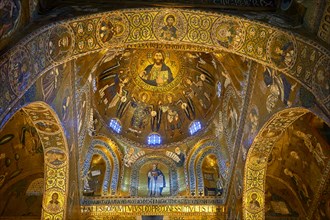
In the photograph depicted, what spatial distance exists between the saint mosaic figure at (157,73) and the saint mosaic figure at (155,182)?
394cm

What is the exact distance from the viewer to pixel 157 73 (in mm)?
18031

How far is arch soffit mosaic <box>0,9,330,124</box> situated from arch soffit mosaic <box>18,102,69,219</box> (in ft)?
8.35

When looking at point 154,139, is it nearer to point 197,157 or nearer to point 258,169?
point 197,157

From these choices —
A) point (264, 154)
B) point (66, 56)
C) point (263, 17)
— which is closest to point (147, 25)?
point (66, 56)

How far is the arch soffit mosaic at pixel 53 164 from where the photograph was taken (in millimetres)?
11453

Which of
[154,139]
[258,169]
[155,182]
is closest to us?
[258,169]

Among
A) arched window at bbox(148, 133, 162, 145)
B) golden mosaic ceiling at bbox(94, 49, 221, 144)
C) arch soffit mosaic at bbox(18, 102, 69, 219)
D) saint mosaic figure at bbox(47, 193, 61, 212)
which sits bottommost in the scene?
saint mosaic figure at bbox(47, 193, 61, 212)

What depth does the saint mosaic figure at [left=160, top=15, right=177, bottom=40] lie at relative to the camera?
1025 centimetres

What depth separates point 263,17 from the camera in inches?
395

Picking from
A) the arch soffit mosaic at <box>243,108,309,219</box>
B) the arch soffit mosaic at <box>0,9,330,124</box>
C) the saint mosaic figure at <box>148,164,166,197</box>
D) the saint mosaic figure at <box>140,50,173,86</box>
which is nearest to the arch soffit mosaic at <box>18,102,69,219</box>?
the arch soffit mosaic at <box>0,9,330,124</box>

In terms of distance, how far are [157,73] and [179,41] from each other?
7.44m

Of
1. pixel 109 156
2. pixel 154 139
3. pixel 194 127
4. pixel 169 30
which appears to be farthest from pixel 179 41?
pixel 154 139

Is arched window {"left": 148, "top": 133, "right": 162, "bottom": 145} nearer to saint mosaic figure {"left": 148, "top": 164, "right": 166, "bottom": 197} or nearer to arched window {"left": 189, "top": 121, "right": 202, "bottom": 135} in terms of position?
saint mosaic figure {"left": 148, "top": 164, "right": 166, "bottom": 197}

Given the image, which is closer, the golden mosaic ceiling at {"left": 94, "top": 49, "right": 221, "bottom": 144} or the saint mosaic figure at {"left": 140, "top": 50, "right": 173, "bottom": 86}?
the golden mosaic ceiling at {"left": 94, "top": 49, "right": 221, "bottom": 144}
